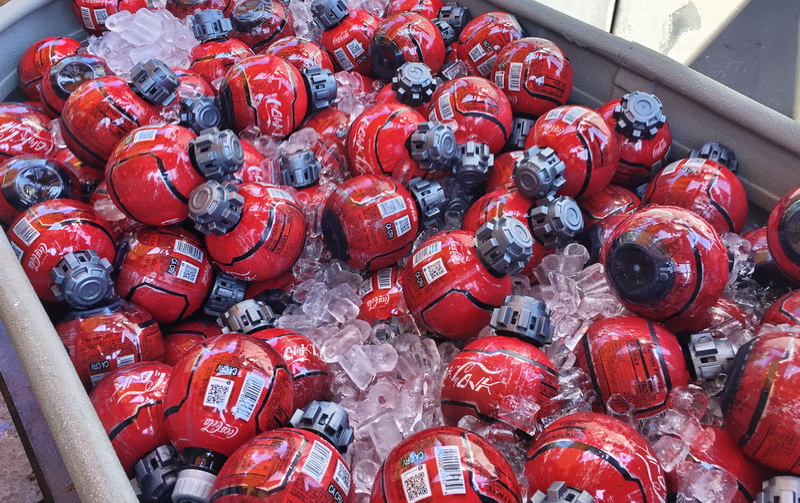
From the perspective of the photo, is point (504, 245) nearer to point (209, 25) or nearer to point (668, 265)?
point (668, 265)

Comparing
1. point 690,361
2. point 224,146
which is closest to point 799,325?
point 690,361

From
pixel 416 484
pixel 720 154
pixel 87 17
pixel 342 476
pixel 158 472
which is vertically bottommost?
pixel 158 472

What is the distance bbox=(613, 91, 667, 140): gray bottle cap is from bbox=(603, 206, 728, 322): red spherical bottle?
0.58 m

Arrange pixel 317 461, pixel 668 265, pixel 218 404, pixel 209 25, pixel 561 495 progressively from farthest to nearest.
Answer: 1. pixel 209 25
2. pixel 668 265
3. pixel 218 404
4. pixel 317 461
5. pixel 561 495

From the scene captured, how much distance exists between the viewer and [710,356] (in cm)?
154

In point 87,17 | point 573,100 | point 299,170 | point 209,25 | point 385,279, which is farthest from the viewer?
point 87,17

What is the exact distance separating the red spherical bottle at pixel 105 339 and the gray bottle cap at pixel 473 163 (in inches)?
44.7

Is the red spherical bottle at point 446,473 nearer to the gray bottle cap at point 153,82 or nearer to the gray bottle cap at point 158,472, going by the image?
the gray bottle cap at point 158,472

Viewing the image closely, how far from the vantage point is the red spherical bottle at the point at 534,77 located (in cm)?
240

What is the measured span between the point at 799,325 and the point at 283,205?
57.8 inches

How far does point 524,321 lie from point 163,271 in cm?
112

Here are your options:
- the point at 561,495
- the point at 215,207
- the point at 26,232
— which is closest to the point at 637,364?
the point at 561,495

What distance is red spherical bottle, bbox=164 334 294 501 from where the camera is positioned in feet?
4.75

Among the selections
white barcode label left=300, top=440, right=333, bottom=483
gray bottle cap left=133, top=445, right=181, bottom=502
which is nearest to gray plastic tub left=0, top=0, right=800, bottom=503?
gray bottle cap left=133, top=445, right=181, bottom=502
